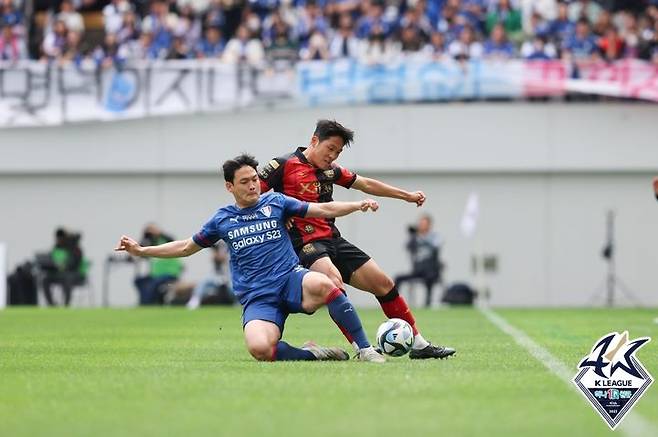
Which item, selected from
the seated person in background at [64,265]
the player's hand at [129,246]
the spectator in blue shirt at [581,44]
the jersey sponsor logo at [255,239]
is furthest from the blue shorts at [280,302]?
the spectator in blue shirt at [581,44]

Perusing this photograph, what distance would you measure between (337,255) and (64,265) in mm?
20718

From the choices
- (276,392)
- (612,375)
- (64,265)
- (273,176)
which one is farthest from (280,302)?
(64,265)

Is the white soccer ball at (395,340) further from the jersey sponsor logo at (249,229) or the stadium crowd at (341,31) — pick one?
the stadium crowd at (341,31)

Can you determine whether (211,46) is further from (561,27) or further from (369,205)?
(369,205)

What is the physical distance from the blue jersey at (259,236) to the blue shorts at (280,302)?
0.05 meters

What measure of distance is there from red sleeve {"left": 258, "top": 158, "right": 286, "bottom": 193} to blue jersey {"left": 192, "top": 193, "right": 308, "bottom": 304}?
87 centimetres

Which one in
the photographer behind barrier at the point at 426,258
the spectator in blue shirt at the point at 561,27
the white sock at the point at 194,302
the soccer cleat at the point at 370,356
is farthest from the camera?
the spectator in blue shirt at the point at 561,27

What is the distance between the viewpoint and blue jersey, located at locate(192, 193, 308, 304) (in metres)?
12.2

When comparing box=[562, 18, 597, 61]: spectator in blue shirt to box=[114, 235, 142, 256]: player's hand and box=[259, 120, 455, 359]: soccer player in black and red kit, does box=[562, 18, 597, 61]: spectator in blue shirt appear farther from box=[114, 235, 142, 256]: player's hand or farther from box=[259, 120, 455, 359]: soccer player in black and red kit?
box=[114, 235, 142, 256]: player's hand

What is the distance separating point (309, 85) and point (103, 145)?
209 inches

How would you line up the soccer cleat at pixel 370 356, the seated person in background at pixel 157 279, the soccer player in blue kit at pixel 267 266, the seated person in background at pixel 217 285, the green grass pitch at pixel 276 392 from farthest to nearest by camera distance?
the seated person in background at pixel 157 279
the seated person in background at pixel 217 285
the soccer player in blue kit at pixel 267 266
the soccer cleat at pixel 370 356
the green grass pitch at pixel 276 392

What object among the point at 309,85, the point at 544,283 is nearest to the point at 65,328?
the point at 309,85

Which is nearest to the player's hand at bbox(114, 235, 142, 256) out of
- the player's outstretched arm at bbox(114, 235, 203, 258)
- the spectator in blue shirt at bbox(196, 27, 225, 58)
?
the player's outstretched arm at bbox(114, 235, 203, 258)

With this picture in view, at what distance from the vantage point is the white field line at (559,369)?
23.7 feet
